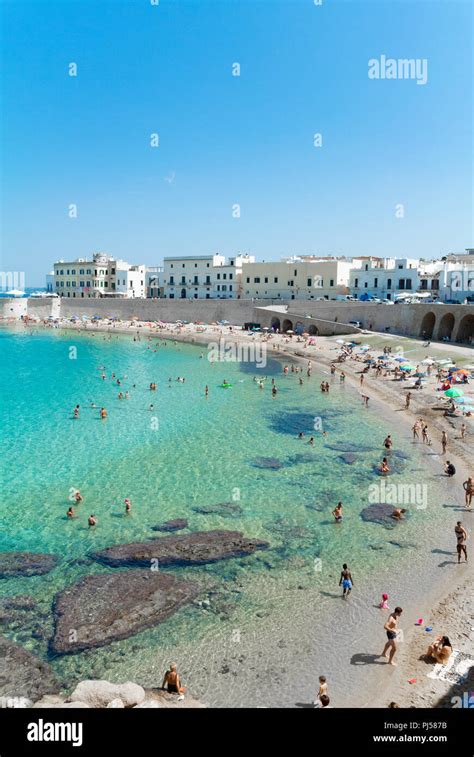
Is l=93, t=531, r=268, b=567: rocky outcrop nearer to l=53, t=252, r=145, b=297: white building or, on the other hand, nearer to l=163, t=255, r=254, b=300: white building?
l=163, t=255, r=254, b=300: white building

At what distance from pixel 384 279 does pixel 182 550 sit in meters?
58.9

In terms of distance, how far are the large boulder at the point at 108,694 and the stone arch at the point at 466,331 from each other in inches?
1769

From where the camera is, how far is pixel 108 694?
9289mm

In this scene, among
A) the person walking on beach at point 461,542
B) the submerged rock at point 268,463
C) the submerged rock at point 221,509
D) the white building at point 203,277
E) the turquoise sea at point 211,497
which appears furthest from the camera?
the white building at point 203,277

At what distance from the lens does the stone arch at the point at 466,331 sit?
4769 centimetres

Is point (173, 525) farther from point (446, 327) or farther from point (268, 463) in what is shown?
point (446, 327)

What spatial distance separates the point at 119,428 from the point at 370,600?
1904 cm

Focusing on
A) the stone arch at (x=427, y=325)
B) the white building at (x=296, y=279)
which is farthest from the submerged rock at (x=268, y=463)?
the white building at (x=296, y=279)

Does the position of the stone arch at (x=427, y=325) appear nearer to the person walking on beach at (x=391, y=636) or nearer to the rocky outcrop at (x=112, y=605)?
the person walking on beach at (x=391, y=636)

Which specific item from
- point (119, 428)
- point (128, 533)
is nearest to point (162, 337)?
point (119, 428)

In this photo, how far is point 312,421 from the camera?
1196 inches

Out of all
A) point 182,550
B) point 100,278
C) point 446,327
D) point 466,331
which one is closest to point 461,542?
point 182,550

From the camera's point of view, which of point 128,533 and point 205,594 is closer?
point 205,594

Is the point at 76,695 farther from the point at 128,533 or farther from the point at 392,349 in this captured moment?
the point at 392,349
